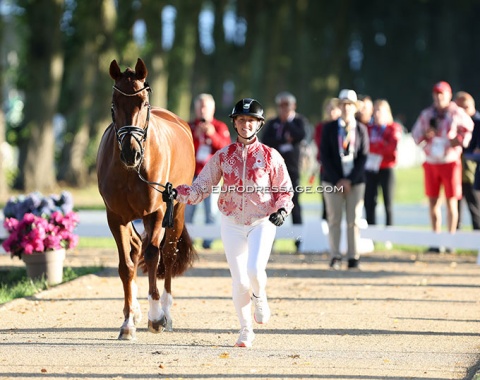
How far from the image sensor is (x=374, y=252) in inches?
731

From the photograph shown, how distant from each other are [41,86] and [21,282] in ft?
54.8

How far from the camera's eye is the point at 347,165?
15805mm

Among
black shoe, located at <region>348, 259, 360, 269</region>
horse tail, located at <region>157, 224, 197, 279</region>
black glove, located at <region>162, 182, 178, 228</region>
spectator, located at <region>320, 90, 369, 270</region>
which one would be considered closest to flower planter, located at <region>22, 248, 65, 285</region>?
horse tail, located at <region>157, 224, 197, 279</region>

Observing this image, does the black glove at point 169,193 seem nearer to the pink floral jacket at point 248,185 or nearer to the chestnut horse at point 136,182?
the pink floral jacket at point 248,185

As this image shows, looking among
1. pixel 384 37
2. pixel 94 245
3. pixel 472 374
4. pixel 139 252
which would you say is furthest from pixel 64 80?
pixel 384 37

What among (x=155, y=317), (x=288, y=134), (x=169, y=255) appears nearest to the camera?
(x=155, y=317)

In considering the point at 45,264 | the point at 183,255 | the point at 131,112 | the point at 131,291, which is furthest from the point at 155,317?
the point at 45,264

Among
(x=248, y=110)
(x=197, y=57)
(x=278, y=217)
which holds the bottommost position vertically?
(x=278, y=217)

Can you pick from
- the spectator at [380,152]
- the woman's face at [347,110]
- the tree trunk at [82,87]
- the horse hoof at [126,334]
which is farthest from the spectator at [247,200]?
the tree trunk at [82,87]

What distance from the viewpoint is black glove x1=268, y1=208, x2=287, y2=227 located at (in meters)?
9.19

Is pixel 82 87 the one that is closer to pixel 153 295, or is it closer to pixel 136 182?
pixel 136 182

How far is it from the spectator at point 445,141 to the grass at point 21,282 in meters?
5.03

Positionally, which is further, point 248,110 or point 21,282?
point 21,282

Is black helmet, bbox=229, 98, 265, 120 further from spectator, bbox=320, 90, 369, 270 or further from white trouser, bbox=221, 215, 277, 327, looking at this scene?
spectator, bbox=320, 90, 369, 270
